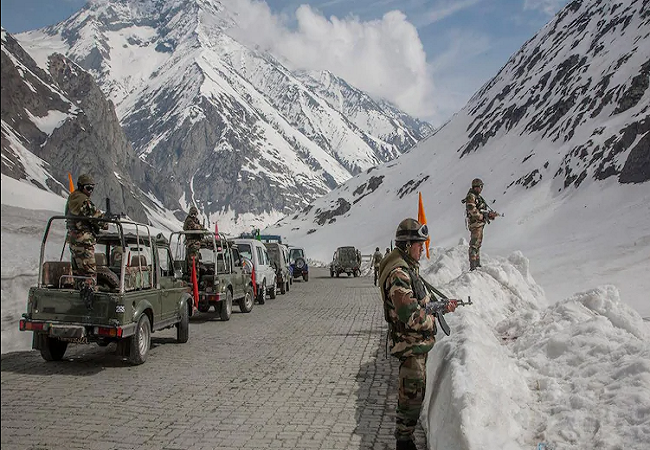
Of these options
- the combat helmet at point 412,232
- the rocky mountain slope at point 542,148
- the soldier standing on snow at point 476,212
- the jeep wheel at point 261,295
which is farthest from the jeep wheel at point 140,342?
the rocky mountain slope at point 542,148

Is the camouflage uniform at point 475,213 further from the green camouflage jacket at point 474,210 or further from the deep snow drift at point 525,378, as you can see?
the deep snow drift at point 525,378

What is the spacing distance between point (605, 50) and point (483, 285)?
9647 centimetres

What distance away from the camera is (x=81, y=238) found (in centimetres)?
911

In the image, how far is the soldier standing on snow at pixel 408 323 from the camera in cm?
513

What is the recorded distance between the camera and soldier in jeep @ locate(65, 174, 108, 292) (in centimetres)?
910

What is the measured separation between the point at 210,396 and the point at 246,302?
1017 cm

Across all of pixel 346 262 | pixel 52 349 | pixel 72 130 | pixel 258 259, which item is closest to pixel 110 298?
pixel 52 349

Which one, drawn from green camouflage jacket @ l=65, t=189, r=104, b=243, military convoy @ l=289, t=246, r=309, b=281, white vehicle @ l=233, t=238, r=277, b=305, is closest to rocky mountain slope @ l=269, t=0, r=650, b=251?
military convoy @ l=289, t=246, r=309, b=281

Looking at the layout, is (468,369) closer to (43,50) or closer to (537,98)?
(537,98)

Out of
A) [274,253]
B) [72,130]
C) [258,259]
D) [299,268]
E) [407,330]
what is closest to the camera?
[407,330]

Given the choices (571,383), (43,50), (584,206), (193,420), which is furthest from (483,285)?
(43,50)

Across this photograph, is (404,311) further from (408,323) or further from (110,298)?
(110,298)

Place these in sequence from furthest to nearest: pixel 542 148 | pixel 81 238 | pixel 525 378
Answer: pixel 542 148 < pixel 81 238 < pixel 525 378

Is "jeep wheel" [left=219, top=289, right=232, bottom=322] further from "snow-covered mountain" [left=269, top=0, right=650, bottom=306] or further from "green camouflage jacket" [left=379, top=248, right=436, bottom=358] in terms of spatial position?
"snow-covered mountain" [left=269, top=0, right=650, bottom=306]
